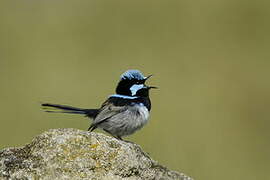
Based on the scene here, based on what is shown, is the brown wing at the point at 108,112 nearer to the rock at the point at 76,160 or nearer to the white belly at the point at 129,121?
the white belly at the point at 129,121

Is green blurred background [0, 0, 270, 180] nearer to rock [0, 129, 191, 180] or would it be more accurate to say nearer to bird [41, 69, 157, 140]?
bird [41, 69, 157, 140]

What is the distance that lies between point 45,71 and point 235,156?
448 centimetres

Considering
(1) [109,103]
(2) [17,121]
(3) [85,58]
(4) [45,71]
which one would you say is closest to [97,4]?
(3) [85,58]

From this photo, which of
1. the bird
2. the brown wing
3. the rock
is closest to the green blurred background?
the bird

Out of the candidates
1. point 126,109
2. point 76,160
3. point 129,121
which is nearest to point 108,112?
point 126,109

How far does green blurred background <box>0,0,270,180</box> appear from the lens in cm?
1126

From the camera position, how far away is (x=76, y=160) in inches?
180

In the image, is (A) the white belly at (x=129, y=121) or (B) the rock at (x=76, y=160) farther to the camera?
(A) the white belly at (x=129, y=121)

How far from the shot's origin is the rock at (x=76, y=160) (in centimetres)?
445

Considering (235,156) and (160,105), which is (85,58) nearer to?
(160,105)

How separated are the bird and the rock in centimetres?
292

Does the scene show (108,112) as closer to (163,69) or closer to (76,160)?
(76,160)

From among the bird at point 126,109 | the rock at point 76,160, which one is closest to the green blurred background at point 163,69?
the bird at point 126,109

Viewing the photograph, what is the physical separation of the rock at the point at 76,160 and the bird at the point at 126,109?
115 inches
